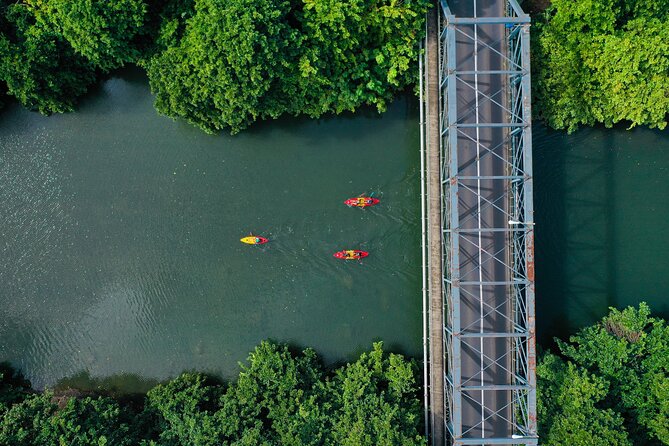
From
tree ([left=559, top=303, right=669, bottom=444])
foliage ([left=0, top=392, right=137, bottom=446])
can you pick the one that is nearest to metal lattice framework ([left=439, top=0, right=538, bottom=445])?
tree ([left=559, top=303, right=669, bottom=444])

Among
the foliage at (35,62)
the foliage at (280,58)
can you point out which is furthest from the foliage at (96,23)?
the foliage at (280,58)

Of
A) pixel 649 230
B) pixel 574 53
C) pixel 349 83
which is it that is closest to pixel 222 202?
pixel 349 83

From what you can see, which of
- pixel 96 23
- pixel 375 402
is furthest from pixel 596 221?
pixel 96 23

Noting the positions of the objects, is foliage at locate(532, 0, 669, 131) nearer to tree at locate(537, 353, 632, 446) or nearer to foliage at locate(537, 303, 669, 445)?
foliage at locate(537, 303, 669, 445)

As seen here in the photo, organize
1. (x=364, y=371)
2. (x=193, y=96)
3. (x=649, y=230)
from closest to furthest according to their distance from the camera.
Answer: (x=193, y=96) → (x=364, y=371) → (x=649, y=230)

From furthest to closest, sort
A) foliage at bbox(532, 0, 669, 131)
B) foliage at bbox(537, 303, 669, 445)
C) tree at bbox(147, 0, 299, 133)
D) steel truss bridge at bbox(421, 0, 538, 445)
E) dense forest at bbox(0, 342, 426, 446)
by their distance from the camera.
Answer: steel truss bridge at bbox(421, 0, 538, 445), foliage at bbox(532, 0, 669, 131), dense forest at bbox(0, 342, 426, 446), foliage at bbox(537, 303, 669, 445), tree at bbox(147, 0, 299, 133)

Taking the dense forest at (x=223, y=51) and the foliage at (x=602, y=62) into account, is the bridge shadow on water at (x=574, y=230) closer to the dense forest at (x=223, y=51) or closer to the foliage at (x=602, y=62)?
the foliage at (x=602, y=62)

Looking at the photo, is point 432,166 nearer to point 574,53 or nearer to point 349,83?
point 349,83
